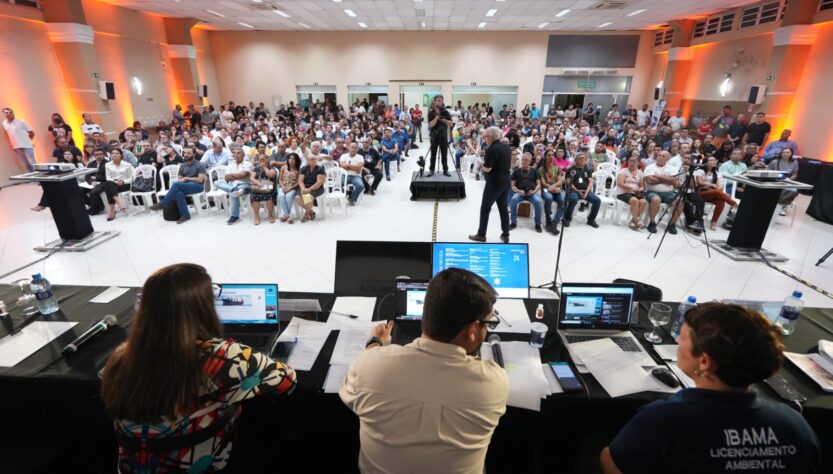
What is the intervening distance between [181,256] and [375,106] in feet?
39.9

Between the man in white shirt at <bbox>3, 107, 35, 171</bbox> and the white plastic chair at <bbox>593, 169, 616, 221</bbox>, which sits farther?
the man in white shirt at <bbox>3, 107, 35, 171</bbox>

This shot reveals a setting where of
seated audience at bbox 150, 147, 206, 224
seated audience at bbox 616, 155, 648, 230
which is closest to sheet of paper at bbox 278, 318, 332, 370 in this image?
seated audience at bbox 150, 147, 206, 224

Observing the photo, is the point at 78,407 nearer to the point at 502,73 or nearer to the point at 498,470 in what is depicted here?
Answer: the point at 498,470

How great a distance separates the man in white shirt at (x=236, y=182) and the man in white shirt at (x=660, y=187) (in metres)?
6.31

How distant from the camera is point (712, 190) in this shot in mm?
5941

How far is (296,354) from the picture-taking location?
1.89 metres

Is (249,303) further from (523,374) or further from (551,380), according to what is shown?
(551,380)

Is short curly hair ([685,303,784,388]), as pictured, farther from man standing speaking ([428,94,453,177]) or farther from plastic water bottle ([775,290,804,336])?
man standing speaking ([428,94,453,177])

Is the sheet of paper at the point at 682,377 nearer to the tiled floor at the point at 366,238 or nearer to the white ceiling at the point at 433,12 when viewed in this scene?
the tiled floor at the point at 366,238

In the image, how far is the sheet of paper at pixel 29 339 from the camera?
1852 mm

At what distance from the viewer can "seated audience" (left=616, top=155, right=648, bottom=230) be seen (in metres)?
5.95

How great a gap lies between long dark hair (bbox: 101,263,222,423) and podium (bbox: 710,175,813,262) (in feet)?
19.7

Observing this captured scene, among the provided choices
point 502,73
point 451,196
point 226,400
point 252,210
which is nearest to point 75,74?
point 252,210

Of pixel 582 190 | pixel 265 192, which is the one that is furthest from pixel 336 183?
pixel 582 190
